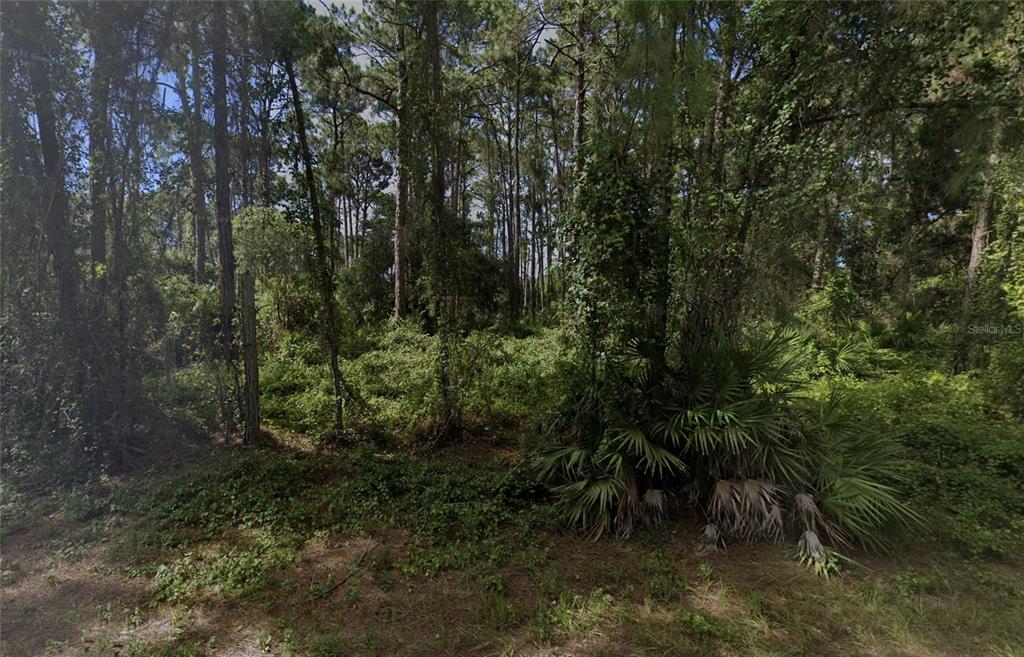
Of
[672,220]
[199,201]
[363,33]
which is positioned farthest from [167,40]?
[363,33]

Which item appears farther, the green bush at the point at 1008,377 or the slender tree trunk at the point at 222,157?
the green bush at the point at 1008,377

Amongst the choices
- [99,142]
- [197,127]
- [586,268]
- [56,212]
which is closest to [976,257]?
[586,268]

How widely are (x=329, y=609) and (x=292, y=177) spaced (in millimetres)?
5393

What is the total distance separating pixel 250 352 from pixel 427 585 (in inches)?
163

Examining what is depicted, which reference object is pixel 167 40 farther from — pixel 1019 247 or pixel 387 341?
pixel 1019 247

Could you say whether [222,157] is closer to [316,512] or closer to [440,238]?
[440,238]

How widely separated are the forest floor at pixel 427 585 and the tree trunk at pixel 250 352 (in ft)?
3.90

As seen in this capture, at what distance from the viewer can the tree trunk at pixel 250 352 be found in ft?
19.0

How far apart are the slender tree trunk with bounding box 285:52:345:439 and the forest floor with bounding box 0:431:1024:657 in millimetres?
1737

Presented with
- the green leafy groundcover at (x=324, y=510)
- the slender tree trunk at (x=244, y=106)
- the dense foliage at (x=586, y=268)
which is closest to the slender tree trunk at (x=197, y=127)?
the dense foliage at (x=586, y=268)

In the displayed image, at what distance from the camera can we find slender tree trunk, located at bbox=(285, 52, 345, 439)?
5.91 metres

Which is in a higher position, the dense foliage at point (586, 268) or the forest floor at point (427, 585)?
the dense foliage at point (586, 268)

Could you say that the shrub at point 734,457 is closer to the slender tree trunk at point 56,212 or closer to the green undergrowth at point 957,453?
the green undergrowth at point 957,453

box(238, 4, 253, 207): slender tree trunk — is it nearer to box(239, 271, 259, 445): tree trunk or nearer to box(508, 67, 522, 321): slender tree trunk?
box(239, 271, 259, 445): tree trunk
